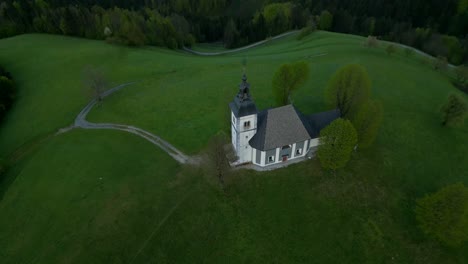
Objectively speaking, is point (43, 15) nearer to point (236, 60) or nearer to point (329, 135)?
point (236, 60)

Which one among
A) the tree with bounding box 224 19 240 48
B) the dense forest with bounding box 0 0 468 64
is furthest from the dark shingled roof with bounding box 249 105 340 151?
the tree with bounding box 224 19 240 48

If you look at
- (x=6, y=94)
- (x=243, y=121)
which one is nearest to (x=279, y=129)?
(x=243, y=121)

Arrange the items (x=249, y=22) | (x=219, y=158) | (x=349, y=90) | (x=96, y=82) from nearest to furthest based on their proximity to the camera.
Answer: (x=219, y=158) < (x=349, y=90) < (x=96, y=82) < (x=249, y=22)

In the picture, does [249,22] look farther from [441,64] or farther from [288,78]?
[288,78]

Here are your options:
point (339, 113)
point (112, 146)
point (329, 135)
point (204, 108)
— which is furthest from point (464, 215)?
point (112, 146)

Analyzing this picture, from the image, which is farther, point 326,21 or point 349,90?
point 326,21
